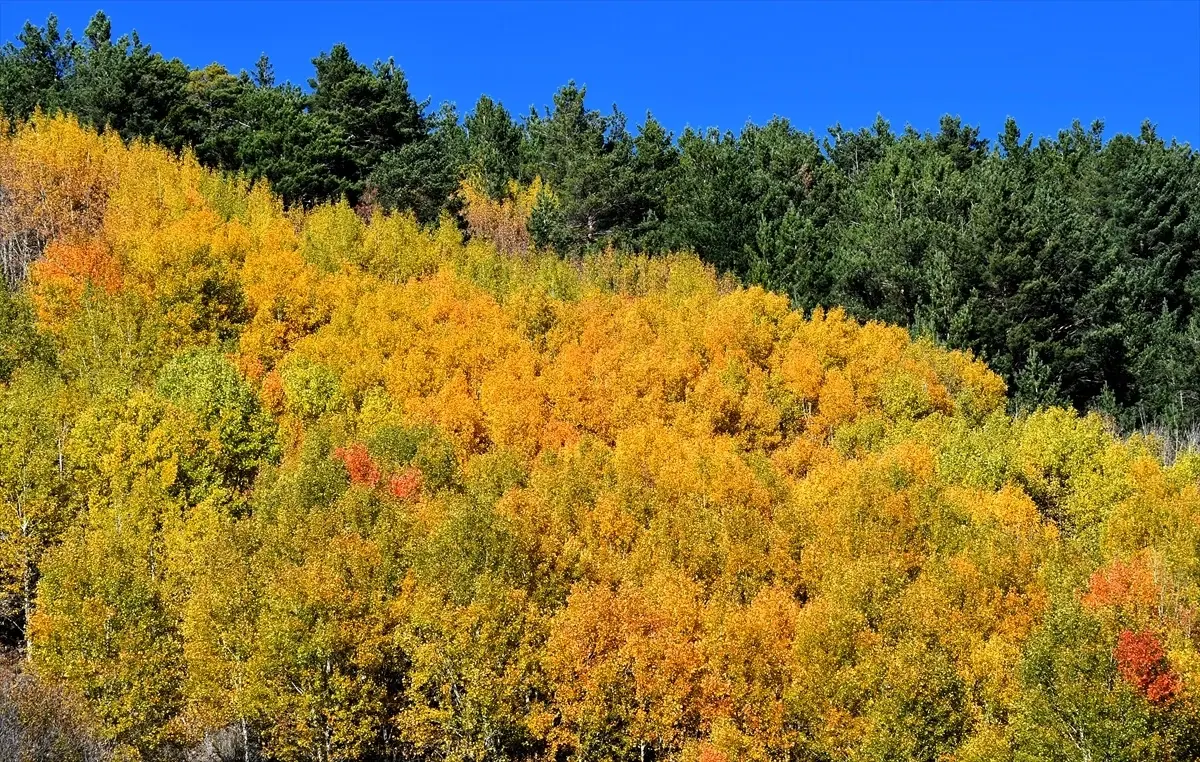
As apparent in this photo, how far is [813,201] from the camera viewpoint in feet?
313

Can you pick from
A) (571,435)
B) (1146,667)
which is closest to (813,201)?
(571,435)

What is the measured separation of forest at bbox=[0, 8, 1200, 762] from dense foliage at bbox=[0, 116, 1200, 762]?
24cm

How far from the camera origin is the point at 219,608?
137 ft

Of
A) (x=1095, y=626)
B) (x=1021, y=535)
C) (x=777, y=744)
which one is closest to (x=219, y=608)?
(x=777, y=744)

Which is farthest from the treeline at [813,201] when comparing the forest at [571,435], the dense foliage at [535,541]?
the dense foliage at [535,541]

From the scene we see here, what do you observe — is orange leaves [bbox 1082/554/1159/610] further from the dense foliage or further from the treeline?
the treeline

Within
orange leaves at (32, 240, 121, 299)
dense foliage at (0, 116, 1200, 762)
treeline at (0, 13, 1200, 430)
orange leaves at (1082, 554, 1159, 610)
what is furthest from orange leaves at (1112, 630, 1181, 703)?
orange leaves at (32, 240, 121, 299)

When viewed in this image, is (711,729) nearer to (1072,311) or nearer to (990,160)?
(1072,311)

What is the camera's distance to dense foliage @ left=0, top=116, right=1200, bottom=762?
40688 mm

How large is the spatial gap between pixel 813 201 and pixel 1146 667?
6129 centimetres

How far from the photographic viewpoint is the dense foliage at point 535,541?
4069 centimetres

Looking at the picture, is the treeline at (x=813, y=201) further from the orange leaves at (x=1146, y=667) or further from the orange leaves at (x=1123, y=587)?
the orange leaves at (x=1146, y=667)

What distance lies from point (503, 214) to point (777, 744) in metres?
64.7

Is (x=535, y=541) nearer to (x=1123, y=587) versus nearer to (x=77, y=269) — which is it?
(x=1123, y=587)
